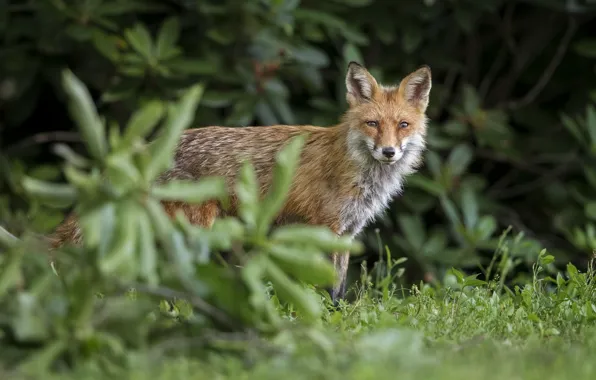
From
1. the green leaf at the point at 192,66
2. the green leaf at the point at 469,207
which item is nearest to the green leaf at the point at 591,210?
the green leaf at the point at 469,207

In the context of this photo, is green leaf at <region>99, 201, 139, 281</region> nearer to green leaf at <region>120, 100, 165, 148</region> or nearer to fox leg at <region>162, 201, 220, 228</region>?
green leaf at <region>120, 100, 165, 148</region>

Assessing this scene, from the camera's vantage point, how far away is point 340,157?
7.07m

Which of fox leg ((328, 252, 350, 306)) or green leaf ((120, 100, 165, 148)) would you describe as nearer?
green leaf ((120, 100, 165, 148))

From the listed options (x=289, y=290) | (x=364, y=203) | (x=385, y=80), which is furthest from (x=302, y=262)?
(x=385, y=80)

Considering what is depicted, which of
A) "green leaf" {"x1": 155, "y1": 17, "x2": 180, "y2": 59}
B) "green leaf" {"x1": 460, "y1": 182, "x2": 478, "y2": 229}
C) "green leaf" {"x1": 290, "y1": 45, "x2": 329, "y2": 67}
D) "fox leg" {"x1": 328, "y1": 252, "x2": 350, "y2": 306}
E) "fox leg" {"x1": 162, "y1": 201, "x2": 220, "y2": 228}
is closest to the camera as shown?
"fox leg" {"x1": 162, "y1": 201, "x2": 220, "y2": 228}

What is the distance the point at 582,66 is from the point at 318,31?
2738 mm

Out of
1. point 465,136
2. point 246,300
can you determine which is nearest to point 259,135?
point 465,136

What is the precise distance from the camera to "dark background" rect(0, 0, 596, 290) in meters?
7.97

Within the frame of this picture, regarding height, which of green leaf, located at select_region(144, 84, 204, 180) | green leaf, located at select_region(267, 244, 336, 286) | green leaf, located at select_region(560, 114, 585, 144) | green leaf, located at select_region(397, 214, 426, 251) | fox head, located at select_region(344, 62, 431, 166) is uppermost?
green leaf, located at select_region(144, 84, 204, 180)

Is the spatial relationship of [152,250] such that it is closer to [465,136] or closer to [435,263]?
[435,263]

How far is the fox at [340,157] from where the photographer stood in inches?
275

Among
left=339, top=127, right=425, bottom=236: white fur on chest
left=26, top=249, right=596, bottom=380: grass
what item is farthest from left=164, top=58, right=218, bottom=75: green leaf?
left=26, top=249, right=596, bottom=380: grass

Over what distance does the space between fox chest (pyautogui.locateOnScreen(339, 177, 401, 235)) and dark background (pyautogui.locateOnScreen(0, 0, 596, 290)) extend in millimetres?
548

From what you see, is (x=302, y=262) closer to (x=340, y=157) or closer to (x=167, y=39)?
(x=340, y=157)
